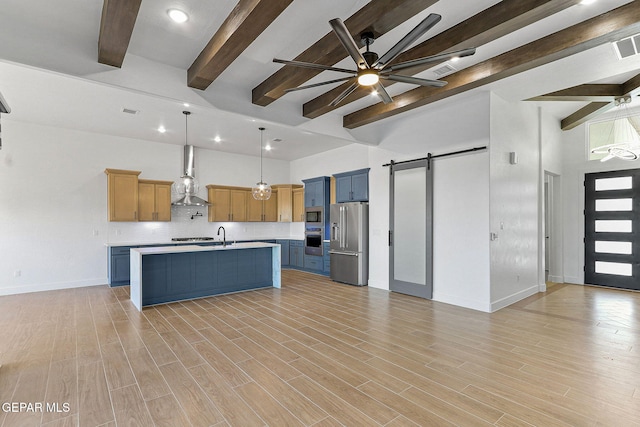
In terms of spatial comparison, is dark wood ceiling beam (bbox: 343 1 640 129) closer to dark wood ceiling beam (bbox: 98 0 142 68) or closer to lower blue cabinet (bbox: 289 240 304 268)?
dark wood ceiling beam (bbox: 98 0 142 68)

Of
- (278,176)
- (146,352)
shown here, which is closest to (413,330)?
(146,352)

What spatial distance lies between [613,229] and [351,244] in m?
5.34

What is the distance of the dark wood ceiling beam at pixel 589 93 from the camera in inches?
198

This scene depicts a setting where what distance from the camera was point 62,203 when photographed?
6312mm

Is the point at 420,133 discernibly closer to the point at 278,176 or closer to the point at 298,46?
the point at 298,46

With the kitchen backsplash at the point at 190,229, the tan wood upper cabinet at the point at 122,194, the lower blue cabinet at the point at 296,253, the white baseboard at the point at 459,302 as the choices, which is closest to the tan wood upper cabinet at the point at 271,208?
the kitchen backsplash at the point at 190,229

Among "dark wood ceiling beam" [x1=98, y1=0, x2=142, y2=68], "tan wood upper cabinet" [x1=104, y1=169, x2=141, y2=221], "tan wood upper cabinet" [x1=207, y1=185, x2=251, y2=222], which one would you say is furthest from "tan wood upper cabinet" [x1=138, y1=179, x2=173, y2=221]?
"dark wood ceiling beam" [x1=98, y1=0, x2=142, y2=68]

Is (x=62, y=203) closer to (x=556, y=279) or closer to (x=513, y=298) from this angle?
(x=513, y=298)

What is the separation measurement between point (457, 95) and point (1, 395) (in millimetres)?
5986

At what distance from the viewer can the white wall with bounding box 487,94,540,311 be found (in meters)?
4.77

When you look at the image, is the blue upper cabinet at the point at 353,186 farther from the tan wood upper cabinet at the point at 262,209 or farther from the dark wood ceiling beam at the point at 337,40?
the dark wood ceiling beam at the point at 337,40

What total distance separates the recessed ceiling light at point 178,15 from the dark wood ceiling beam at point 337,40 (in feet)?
3.98

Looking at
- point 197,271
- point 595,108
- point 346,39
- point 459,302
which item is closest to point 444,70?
point 346,39

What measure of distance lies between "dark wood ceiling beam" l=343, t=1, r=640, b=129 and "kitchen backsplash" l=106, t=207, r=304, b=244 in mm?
5434
